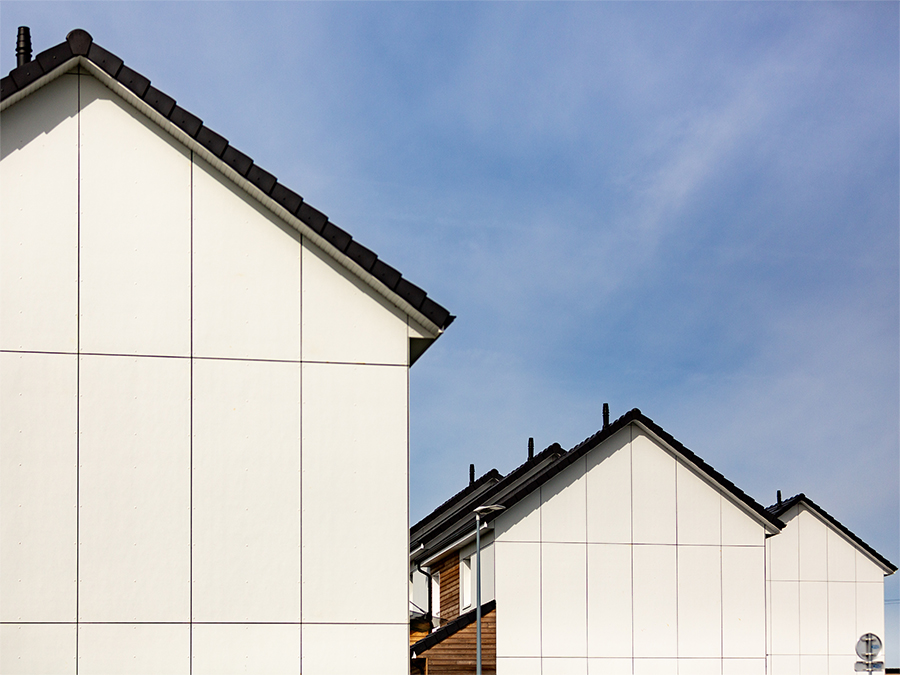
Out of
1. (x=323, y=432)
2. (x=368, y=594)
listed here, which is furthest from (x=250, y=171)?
(x=368, y=594)

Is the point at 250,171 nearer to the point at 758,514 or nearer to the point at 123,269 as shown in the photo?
the point at 123,269

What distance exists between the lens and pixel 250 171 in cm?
1084

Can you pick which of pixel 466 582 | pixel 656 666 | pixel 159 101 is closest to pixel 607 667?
pixel 656 666

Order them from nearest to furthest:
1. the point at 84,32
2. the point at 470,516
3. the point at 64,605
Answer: the point at 64,605 < the point at 84,32 < the point at 470,516

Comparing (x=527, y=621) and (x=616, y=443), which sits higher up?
(x=616, y=443)

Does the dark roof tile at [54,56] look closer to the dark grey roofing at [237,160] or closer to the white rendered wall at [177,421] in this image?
the dark grey roofing at [237,160]

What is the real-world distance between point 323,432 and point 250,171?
3.24 metres

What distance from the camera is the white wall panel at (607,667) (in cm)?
2172

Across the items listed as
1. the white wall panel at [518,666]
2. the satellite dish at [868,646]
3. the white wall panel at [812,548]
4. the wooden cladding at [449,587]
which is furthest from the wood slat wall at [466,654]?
the white wall panel at [812,548]

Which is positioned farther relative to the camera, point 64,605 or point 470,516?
point 470,516

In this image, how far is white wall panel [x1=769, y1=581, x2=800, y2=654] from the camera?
96.2 ft

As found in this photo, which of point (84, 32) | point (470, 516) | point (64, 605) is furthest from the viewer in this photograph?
point (470, 516)

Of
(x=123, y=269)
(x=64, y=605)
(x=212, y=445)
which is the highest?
(x=123, y=269)

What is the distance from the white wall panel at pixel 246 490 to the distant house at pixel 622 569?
1189 centimetres
